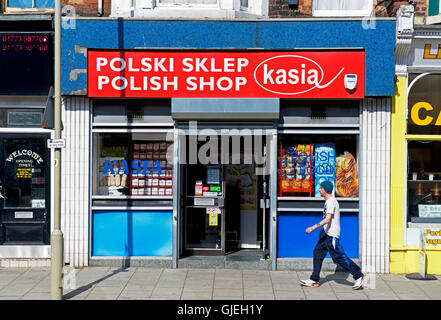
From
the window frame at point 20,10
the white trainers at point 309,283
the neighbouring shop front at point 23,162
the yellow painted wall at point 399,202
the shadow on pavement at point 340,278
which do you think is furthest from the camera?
the window frame at point 20,10

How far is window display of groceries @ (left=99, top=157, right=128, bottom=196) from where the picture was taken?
33.3 feet

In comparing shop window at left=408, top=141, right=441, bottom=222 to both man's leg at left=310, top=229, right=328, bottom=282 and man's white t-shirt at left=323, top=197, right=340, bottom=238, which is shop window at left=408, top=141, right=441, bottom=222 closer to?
man's white t-shirt at left=323, top=197, right=340, bottom=238

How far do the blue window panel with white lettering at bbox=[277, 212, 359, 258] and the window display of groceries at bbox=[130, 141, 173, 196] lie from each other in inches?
90.3

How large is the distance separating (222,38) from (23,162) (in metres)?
4.48

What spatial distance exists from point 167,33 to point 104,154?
8.62ft

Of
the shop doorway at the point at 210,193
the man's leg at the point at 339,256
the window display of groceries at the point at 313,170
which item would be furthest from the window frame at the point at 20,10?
the man's leg at the point at 339,256

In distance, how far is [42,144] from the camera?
1009cm

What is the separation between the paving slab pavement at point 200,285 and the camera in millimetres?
8156

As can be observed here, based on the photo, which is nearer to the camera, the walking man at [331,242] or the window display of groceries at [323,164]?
the walking man at [331,242]

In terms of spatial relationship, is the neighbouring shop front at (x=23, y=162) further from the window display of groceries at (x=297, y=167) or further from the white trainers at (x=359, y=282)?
the white trainers at (x=359, y=282)

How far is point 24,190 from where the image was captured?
10.0 m

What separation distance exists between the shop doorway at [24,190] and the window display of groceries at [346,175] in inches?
219

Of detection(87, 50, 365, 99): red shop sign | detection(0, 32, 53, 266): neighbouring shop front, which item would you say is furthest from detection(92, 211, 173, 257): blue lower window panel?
detection(87, 50, 365, 99): red shop sign
